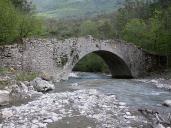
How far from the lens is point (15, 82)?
19172mm

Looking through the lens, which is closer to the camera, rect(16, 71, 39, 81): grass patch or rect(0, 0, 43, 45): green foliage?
rect(16, 71, 39, 81): grass patch

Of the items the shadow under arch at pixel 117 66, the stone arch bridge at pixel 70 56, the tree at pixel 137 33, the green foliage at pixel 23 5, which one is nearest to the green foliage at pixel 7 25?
the stone arch bridge at pixel 70 56

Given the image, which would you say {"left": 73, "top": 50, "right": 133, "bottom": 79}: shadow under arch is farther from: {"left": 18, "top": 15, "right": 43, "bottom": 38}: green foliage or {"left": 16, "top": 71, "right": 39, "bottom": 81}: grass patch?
{"left": 16, "top": 71, "right": 39, "bottom": 81}: grass patch

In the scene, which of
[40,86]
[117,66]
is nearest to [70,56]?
[40,86]

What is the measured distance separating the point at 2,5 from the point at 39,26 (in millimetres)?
6562

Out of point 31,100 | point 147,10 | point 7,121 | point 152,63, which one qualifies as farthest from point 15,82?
point 147,10

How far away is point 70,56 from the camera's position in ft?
95.1

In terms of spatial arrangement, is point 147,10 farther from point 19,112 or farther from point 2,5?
point 19,112

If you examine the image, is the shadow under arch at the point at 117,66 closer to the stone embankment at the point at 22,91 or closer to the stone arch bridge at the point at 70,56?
the stone arch bridge at the point at 70,56

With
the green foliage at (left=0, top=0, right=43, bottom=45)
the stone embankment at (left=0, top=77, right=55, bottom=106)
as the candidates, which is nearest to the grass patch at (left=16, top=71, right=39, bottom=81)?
the stone embankment at (left=0, top=77, right=55, bottom=106)

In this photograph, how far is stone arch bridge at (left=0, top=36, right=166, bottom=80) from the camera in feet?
80.6

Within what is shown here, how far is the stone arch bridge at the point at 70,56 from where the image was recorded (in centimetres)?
2458

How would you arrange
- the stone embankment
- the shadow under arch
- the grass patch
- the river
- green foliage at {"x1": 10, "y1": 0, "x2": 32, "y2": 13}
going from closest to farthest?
1. the river
2. the stone embankment
3. the grass patch
4. the shadow under arch
5. green foliage at {"x1": 10, "y1": 0, "x2": 32, "y2": 13}

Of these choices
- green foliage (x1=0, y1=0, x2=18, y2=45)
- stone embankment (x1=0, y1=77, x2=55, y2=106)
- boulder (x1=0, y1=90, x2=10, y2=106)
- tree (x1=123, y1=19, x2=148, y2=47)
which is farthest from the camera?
tree (x1=123, y1=19, x2=148, y2=47)
